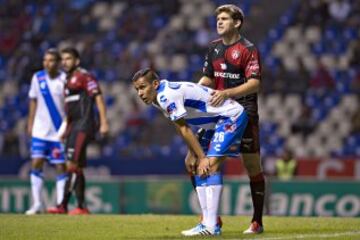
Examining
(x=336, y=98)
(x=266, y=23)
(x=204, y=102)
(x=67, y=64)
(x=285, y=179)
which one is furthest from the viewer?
(x=266, y=23)

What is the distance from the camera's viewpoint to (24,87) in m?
26.5

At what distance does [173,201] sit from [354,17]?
7.43m

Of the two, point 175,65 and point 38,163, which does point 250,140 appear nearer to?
point 38,163

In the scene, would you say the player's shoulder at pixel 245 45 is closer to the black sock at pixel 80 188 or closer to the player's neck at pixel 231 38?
the player's neck at pixel 231 38

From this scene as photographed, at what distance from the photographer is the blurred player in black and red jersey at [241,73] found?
10.7 m

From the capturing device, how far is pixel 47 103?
1552cm

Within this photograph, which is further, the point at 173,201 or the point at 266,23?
the point at 266,23

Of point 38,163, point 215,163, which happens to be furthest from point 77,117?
point 215,163

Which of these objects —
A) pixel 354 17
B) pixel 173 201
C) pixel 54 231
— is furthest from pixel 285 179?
pixel 54 231

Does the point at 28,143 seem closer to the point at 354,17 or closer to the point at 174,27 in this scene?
the point at 174,27

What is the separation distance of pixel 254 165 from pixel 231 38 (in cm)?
140

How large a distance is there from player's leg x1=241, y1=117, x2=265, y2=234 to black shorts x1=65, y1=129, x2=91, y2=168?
13.6 ft

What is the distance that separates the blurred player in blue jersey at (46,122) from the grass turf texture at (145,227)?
2.13m

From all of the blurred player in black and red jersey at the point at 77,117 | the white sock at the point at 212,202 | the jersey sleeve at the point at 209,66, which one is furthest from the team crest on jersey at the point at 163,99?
the blurred player in black and red jersey at the point at 77,117
